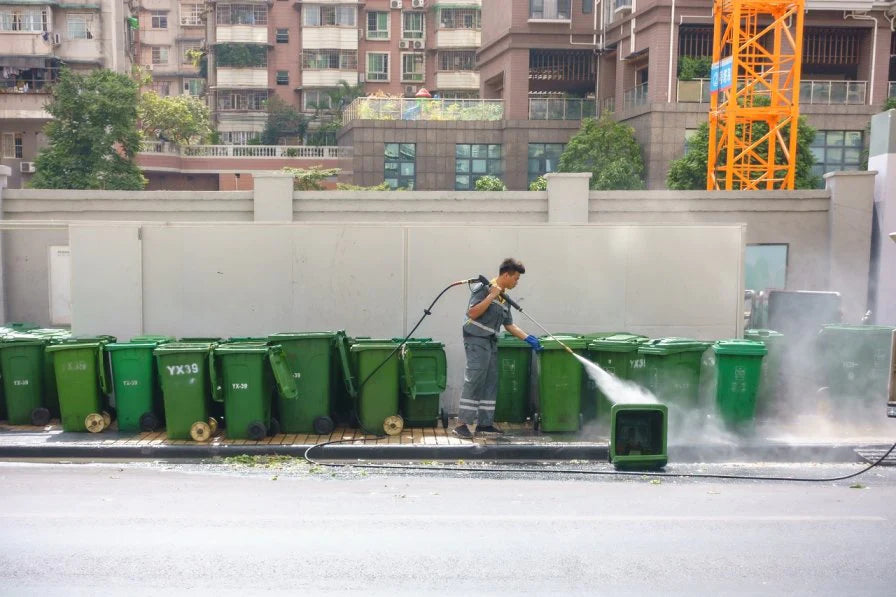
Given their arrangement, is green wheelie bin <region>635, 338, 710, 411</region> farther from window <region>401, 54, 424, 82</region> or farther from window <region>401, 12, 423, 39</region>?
window <region>401, 12, 423, 39</region>

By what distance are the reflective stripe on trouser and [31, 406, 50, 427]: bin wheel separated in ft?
15.2

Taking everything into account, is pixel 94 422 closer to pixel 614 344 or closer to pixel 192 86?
pixel 614 344

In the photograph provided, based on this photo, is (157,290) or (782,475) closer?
(782,475)

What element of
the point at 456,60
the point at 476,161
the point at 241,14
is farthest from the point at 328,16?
the point at 476,161

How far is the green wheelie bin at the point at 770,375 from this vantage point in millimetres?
11727

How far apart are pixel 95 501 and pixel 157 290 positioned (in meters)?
4.45

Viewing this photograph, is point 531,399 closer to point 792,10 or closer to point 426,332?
point 426,332

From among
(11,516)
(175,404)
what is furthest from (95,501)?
(175,404)

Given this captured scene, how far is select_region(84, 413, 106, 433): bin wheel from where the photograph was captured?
10.5 metres

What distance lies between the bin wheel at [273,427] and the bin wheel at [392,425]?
3.83 feet

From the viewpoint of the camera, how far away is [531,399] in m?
11.3

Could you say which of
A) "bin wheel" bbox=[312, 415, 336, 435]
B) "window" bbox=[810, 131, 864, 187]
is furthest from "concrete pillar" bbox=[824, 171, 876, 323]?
"window" bbox=[810, 131, 864, 187]

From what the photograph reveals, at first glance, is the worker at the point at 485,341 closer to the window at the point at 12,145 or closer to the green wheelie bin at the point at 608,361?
the green wheelie bin at the point at 608,361

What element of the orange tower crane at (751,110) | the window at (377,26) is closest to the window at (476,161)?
the orange tower crane at (751,110)
